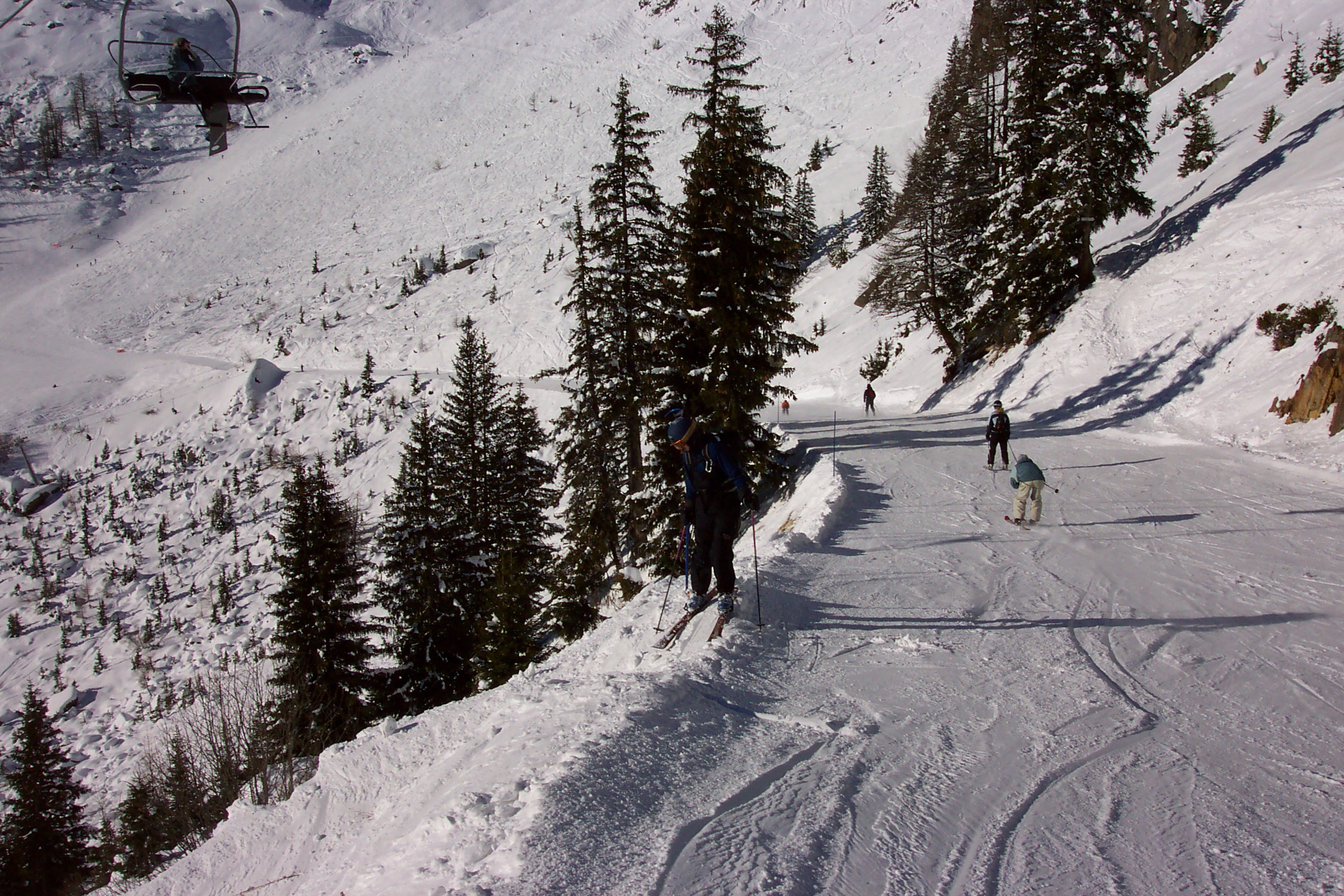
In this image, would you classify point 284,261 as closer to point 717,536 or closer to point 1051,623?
point 717,536

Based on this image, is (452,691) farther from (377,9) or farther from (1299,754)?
(377,9)

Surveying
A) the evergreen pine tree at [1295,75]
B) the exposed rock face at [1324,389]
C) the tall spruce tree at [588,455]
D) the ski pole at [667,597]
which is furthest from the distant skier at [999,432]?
the evergreen pine tree at [1295,75]

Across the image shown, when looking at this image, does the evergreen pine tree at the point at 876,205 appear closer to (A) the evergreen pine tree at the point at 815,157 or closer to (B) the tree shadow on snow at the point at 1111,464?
(A) the evergreen pine tree at the point at 815,157

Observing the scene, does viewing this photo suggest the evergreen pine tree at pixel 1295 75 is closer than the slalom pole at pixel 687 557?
No

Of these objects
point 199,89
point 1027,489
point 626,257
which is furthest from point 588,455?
point 199,89

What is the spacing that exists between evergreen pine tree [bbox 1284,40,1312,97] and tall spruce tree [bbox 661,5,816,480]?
48354 millimetres

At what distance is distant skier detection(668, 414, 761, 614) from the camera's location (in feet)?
22.8

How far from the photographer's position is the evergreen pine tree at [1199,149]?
36938 millimetres

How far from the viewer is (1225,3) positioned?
7975cm

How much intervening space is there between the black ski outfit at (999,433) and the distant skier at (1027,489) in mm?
4036

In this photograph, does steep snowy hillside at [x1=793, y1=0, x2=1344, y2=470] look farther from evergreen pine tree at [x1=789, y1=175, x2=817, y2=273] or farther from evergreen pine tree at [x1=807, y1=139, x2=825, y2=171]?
evergreen pine tree at [x1=807, y1=139, x2=825, y2=171]

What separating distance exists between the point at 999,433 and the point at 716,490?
35.6ft

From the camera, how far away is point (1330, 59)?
145 feet

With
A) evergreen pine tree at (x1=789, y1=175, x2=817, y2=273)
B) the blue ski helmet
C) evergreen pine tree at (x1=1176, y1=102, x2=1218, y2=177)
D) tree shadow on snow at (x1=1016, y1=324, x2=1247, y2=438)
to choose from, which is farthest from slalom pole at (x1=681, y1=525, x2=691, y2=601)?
evergreen pine tree at (x1=789, y1=175, x2=817, y2=273)
